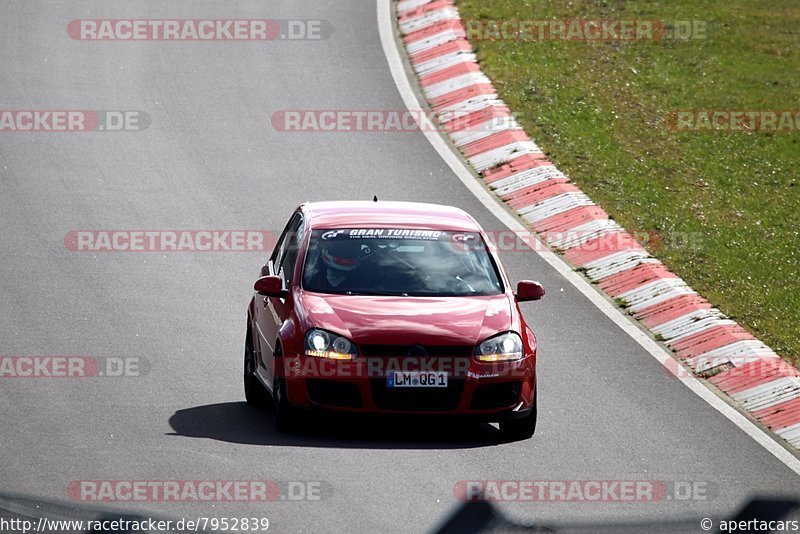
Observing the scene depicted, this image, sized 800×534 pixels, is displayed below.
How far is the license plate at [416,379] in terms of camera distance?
10539 mm

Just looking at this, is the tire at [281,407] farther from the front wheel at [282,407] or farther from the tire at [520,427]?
the tire at [520,427]

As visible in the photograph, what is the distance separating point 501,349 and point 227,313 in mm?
4322

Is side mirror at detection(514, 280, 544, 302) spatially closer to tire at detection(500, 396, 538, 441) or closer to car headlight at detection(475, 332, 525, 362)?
car headlight at detection(475, 332, 525, 362)

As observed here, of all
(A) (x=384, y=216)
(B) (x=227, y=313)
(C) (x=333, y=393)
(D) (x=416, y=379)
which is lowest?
(B) (x=227, y=313)

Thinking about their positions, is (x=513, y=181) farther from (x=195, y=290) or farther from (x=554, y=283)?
(x=195, y=290)

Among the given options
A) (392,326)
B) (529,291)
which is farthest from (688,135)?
(392,326)

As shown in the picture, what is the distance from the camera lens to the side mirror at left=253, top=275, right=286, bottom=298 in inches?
448

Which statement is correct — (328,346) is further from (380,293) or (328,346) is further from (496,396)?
(496,396)

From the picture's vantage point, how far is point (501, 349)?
10.8m

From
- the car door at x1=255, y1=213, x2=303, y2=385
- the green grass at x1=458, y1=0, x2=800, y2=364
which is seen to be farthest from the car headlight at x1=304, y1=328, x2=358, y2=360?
the green grass at x1=458, y1=0, x2=800, y2=364

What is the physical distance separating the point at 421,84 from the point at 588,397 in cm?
960

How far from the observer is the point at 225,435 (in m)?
10.9

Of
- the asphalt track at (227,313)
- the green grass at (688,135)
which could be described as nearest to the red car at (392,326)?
the asphalt track at (227,313)

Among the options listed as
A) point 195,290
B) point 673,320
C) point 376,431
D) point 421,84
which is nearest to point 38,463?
point 376,431
